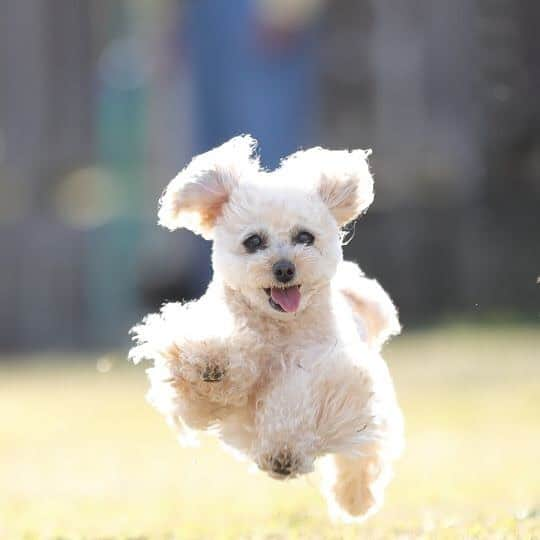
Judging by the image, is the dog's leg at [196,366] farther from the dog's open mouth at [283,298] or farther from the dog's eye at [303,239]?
the dog's eye at [303,239]

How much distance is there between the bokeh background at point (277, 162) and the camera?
12.3 meters

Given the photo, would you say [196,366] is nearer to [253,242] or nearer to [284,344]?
[284,344]

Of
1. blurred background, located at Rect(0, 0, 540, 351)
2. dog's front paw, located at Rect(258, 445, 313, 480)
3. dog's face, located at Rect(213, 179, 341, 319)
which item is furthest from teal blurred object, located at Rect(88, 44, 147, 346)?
dog's front paw, located at Rect(258, 445, 313, 480)

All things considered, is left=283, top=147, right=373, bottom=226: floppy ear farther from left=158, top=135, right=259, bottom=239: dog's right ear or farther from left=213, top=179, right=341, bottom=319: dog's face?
left=158, top=135, right=259, bottom=239: dog's right ear

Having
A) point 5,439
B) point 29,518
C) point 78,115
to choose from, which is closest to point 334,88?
point 78,115

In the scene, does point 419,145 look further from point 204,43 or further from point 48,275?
point 48,275

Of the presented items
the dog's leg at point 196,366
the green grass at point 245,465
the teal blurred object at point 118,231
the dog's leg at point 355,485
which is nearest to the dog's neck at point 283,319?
the dog's leg at point 196,366

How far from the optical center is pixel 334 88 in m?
17.0

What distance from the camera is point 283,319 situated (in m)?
4.51

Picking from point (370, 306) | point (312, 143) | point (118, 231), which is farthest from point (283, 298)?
point (118, 231)

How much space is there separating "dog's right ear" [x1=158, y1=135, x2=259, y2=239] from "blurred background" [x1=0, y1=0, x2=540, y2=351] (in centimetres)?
941

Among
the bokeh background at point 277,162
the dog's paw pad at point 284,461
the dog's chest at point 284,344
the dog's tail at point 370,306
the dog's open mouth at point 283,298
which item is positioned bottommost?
the dog's paw pad at point 284,461

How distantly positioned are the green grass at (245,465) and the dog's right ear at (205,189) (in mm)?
932

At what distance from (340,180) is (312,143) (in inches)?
458
